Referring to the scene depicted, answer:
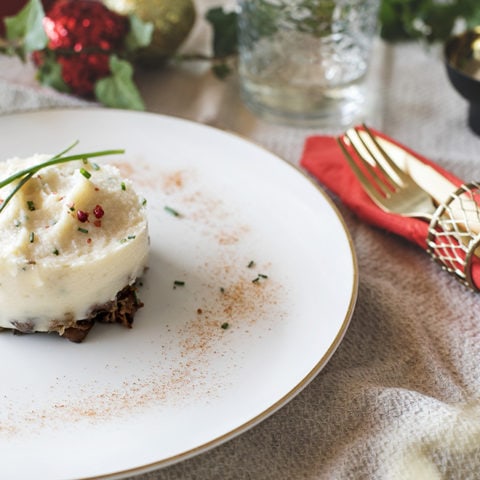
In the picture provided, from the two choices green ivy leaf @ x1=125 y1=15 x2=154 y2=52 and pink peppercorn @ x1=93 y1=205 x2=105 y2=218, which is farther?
green ivy leaf @ x1=125 y1=15 x2=154 y2=52

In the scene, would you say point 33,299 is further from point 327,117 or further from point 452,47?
point 452,47

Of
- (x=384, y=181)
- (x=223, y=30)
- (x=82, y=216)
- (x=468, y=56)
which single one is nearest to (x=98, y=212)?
(x=82, y=216)

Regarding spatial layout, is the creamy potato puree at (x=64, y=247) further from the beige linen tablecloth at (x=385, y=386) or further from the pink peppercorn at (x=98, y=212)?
the beige linen tablecloth at (x=385, y=386)

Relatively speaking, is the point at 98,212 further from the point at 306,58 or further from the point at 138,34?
the point at 306,58

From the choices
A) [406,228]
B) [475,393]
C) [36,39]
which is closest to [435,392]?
[475,393]

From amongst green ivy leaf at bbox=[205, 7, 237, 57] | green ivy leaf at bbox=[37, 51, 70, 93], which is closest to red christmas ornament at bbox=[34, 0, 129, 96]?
green ivy leaf at bbox=[37, 51, 70, 93]

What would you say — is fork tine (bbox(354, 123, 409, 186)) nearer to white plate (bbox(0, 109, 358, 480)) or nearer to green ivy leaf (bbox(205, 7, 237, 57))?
white plate (bbox(0, 109, 358, 480))

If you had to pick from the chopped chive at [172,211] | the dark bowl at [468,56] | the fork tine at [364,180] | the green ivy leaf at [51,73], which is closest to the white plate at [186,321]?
the chopped chive at [172,211]
